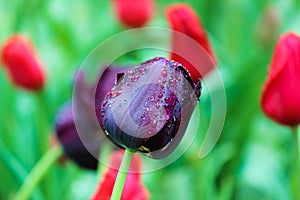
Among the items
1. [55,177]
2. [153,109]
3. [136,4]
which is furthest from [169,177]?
[153,109]

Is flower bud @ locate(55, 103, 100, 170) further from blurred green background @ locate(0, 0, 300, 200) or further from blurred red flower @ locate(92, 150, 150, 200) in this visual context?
blurred red flower @ locate(92, 150, 150, 200)

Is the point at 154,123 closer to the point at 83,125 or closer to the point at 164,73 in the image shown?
the point at 164,73

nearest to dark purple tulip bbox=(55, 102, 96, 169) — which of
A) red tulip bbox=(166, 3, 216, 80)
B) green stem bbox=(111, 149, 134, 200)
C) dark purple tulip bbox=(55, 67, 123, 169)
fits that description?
dark purple tulip bbox=(55, 67, 123, 169)

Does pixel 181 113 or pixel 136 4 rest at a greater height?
pixel 136 4

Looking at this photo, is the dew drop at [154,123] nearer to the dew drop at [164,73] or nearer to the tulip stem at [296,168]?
the dew drop at [164,73]

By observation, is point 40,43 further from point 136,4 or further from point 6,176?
point 6,176

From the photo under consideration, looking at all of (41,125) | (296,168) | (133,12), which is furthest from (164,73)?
(133,12)
